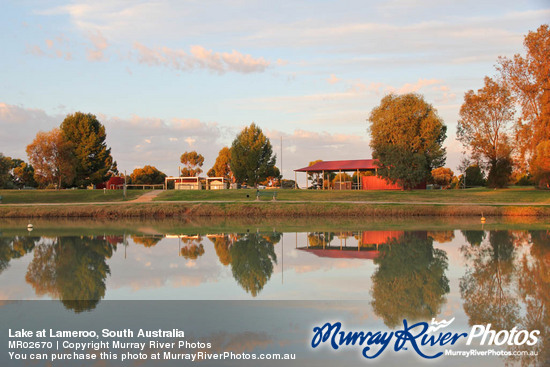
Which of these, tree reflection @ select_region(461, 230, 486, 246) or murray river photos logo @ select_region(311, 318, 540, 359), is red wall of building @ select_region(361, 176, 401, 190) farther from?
murray river photos logo @ select_region(311, 318, 540, 359)

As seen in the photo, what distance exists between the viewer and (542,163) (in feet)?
140

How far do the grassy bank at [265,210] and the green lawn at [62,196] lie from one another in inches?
480

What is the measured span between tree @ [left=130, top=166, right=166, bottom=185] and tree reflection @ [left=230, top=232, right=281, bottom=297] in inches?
2949

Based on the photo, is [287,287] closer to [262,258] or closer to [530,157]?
[262,258]

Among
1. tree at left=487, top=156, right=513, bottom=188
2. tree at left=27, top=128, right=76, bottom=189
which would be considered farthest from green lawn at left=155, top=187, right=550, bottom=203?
tree at left=27, top=128, right=76, bottom=189

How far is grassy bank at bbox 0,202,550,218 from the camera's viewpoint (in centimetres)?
3388

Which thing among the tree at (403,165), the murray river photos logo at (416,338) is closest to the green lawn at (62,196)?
the tree at (403,165)

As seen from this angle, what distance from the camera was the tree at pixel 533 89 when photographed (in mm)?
45622

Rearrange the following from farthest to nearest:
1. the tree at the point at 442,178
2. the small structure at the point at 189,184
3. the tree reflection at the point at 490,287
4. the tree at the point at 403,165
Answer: the tree at the point at 442,178, the small structure at the point at 189,184, the tree at the point at 403,165, the tree reflection at the point at 490,287

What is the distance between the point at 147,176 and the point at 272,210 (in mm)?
64224

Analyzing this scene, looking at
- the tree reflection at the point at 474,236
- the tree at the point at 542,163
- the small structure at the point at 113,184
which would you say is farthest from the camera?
the small structure at the point at 113,184

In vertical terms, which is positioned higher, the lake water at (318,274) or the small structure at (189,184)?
the small structure at (189,184)

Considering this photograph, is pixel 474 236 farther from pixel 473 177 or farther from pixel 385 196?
pixel 473 177

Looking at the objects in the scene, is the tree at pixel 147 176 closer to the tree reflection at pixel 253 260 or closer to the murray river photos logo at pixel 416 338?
the tree reflection at pixel 253 260
